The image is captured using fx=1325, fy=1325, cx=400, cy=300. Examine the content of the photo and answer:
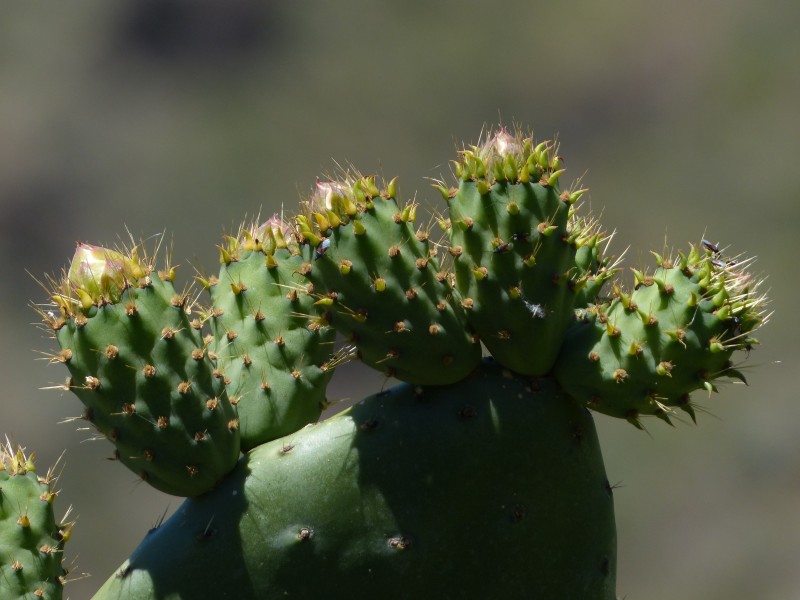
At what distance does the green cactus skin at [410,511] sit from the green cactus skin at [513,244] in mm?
118

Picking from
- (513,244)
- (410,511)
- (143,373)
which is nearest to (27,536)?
(143,373)

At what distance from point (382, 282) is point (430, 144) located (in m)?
23.2

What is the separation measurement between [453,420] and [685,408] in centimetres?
42

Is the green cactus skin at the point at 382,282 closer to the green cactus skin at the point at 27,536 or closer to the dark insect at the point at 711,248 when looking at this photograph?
the dark insect at the point at 711,248

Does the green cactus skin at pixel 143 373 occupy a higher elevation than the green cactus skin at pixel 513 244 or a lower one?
lower

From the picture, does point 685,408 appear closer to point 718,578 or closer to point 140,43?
point 718,578

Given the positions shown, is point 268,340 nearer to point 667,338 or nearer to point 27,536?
point 27,536

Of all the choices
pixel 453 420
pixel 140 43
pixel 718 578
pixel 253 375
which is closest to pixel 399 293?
pixel 453 420

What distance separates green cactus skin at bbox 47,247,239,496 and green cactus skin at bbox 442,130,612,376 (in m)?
0.52

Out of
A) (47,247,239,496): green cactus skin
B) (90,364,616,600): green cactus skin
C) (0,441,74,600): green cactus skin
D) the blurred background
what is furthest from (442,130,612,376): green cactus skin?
the blurred background

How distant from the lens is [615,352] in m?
2.39

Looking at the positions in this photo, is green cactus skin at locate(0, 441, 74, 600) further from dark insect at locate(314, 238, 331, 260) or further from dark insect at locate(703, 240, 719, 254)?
dark insect at locate(703, 240, 719, 254)

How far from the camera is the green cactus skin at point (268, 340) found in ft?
8.56

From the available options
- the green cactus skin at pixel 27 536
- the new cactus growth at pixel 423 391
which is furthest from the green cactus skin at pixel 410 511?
the green cactus skin at pixel 27 536
